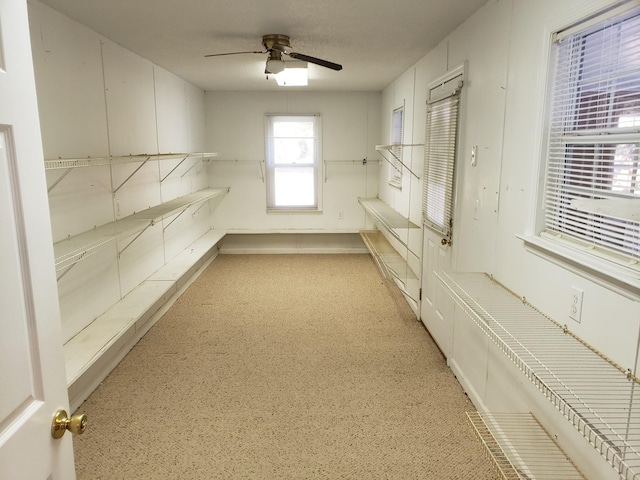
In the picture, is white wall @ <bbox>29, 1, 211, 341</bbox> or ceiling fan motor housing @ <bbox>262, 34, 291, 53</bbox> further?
ceiling fan motor housing @ <bbox>262, 34, 291, 53</bbox>

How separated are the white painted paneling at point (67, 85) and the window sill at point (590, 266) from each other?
8.46 feet

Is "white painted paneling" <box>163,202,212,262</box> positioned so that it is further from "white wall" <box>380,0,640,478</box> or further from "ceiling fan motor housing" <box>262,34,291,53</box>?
"white wall" <box>380,0,640,478</box>

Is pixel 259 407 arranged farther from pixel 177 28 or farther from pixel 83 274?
pixel 177 28

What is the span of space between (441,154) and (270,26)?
4.93 feet

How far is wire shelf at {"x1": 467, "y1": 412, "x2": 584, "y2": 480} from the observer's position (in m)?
1.63

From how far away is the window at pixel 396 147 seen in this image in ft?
16.4

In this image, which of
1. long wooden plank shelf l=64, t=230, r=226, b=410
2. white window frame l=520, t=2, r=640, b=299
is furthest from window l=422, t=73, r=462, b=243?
long wooden plank shelf l=64, t=230, r=226, b=410

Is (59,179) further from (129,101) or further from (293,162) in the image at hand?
(293,162)

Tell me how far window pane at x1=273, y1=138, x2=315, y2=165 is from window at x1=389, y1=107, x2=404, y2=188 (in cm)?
143

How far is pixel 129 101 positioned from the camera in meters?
3.69

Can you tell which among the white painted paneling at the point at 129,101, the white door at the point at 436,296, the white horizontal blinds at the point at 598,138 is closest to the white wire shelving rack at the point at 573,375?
the white horizontal blinds at the point at 598,138

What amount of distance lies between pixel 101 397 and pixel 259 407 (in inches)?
39.9

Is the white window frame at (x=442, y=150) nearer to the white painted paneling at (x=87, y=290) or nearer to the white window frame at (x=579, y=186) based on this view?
the white window frame at (x=579, y=186)

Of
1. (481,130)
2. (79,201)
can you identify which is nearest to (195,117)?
(79,201)
